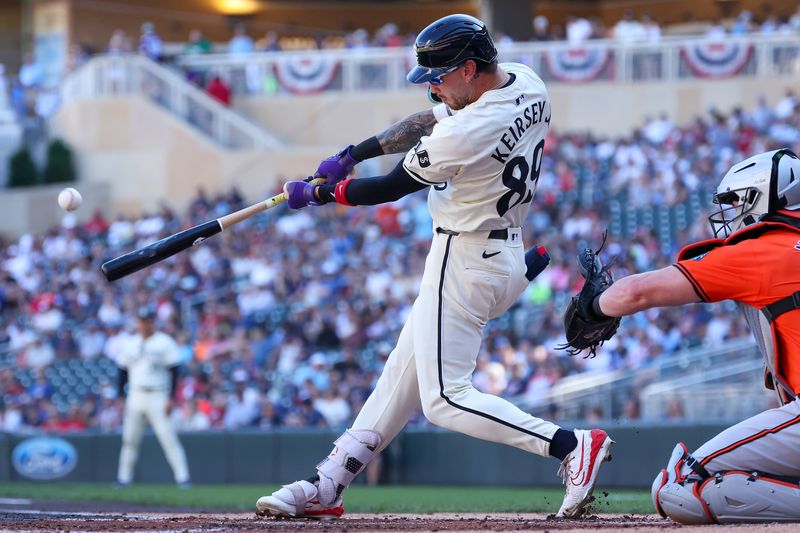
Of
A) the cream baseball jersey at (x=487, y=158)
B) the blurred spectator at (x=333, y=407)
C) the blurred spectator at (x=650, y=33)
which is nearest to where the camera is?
the cream baseball jersey at (x=487, y=158)

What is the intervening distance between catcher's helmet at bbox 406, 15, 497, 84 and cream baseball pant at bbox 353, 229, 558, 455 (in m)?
0.72

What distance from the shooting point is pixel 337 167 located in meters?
6.09

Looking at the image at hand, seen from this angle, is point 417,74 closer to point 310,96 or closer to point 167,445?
point 167,445

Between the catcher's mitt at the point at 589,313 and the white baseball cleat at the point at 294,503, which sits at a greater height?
the catcher's mitt at the point at 589,313

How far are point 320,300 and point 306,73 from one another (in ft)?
27.2

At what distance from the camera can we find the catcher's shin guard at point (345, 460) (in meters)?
5.92

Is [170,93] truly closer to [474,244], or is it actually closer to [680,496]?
[474,244]

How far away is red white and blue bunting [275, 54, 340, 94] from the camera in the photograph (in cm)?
2425

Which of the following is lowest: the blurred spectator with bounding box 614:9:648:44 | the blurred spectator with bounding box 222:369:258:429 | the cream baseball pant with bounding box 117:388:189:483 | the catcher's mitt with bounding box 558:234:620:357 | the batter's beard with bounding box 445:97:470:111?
the blurred spectator with bounding box 222:369:258:429

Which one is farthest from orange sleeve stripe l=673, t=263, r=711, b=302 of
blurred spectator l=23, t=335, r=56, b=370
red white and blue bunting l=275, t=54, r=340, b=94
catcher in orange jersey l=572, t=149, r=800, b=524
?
red white and blue bunting l=275, t=54, r=340, b=94

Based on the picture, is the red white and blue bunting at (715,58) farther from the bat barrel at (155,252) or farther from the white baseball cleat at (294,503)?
the white baseball cleat at (294,503)

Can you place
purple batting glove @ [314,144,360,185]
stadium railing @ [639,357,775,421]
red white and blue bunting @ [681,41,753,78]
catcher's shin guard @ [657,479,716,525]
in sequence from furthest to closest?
1. red white and blue bunting @ [681,41,753,78]
2. stadium railing @ [639,357,775,421]
3. purple batting glove @ [314,144,360,185]
4. catcher's shin guard @ [657,479,716,525]

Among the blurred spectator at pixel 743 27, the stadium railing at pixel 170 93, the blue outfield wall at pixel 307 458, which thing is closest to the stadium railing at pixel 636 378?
the blue outfield wall at pixel 307 458

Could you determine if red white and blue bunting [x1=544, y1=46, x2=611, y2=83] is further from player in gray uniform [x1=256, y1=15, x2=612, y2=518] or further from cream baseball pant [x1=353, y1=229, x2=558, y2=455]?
cream baseball pant [x1=353, y1=229, x2=558, y2=455]
